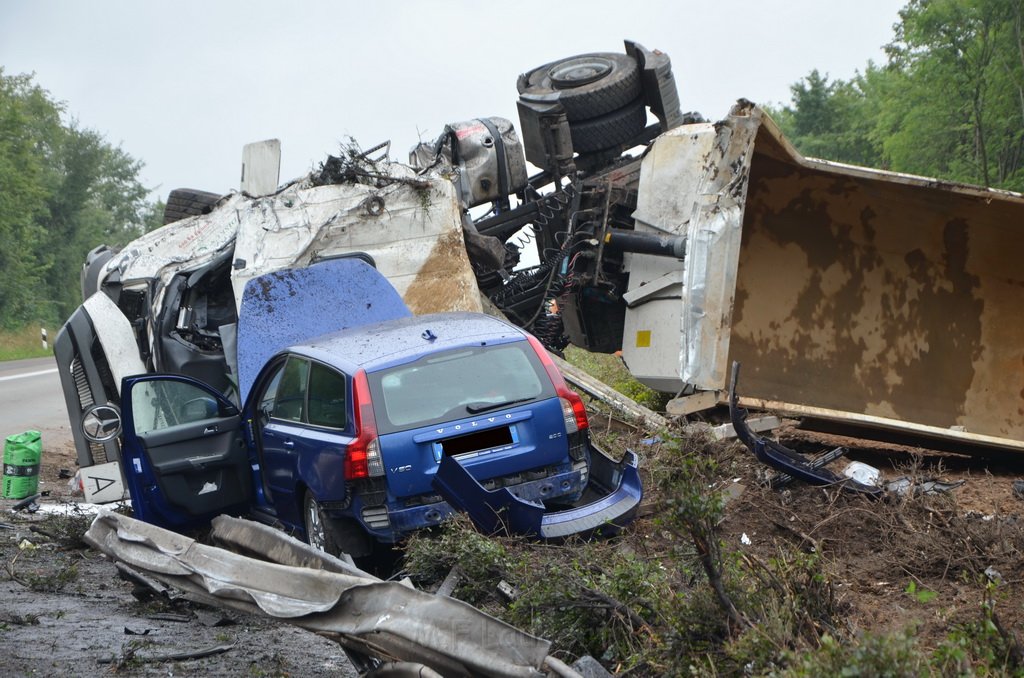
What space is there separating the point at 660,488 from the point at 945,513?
2.31m

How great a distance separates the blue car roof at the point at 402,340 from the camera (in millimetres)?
6574

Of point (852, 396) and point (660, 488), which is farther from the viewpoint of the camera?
point (852, 396)

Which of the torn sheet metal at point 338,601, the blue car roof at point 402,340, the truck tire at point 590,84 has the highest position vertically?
the truck tire at point 590,84

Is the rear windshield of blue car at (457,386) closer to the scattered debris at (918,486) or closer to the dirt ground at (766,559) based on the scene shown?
the dirt ground at (766,559)

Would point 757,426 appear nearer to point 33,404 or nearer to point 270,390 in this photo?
point 270,390

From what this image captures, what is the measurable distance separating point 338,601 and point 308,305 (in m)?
5.28

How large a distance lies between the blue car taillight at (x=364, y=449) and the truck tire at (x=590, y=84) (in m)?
6.56

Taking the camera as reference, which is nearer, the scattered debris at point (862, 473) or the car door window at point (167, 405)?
the scattered debris at point (862, 473)

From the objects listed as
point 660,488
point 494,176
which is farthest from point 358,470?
point 494,176

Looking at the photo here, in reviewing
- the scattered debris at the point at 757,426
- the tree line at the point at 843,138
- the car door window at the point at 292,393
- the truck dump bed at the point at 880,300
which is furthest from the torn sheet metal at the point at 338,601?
the tree line at the point at 843,138

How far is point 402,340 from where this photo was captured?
269 inches

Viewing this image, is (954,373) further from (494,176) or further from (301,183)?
(301,183)

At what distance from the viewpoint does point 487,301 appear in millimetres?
11258

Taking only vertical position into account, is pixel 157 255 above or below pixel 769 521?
above
